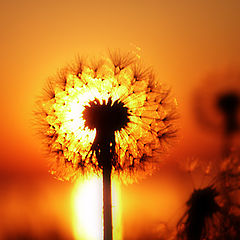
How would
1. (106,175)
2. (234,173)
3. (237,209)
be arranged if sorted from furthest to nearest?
(106,175) → (234,173) → (237,209)

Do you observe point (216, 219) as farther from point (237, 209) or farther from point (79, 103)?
point (79, 103)

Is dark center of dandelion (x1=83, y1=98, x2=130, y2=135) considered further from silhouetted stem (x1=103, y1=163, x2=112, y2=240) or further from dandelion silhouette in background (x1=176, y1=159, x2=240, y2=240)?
dandelion silhouette in background (x1=176, y1=159, x2=240, y2=240)

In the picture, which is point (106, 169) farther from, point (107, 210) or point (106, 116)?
point (106, 116)

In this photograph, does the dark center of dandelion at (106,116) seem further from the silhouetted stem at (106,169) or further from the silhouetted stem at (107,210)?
the silhouetted stem at (107,210)

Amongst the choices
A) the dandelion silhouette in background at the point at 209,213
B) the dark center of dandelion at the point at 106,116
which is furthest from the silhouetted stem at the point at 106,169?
the dandelion silhouette in background at the point at 209,213

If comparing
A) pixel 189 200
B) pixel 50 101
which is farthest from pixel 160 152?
pixel 189 200

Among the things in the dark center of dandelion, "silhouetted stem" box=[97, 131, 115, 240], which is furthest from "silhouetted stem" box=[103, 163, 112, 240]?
the dark center of dandelion
